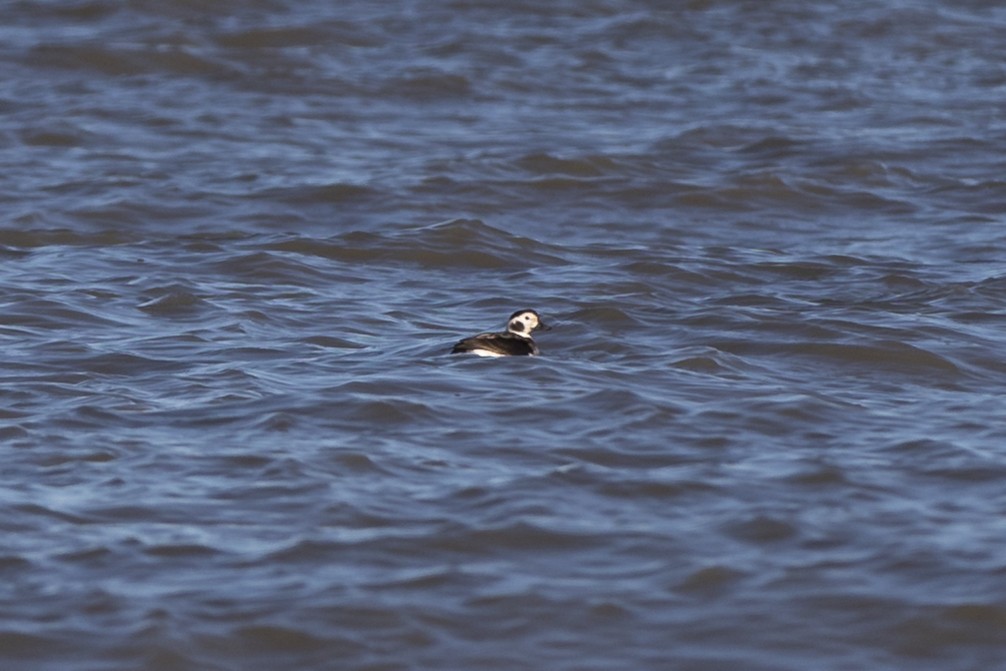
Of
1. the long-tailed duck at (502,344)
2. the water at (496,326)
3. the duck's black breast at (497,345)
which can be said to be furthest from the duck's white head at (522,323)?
the water at (496,326)

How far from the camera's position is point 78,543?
717cm

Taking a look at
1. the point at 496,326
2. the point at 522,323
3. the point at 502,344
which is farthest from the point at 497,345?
the point at 496,326

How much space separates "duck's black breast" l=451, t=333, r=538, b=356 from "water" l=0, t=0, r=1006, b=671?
16cm

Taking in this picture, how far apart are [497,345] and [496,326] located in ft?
4.22

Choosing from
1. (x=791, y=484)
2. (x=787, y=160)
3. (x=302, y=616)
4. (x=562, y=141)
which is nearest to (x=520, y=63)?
(x=562, y=141)

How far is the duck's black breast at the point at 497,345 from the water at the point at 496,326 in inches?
6.1

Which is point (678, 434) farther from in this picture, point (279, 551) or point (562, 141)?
point (562, 141)

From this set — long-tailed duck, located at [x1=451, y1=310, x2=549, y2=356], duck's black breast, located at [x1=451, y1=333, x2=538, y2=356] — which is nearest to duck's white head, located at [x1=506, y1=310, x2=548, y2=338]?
long-tailed duck, located at [x1=451, y1=310, x2=549, y2=356]

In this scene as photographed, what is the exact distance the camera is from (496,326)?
1133 cm

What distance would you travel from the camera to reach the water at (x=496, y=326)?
669 cm

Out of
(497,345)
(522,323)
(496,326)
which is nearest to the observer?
(497,345)

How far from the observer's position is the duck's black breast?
10023mm

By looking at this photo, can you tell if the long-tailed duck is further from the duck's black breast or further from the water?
the water

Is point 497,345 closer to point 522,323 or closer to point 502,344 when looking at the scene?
point 502,344
